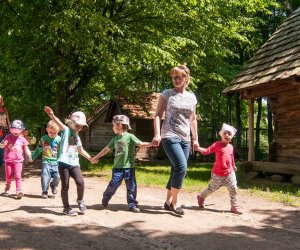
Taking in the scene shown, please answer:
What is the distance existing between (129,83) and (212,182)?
12221mm

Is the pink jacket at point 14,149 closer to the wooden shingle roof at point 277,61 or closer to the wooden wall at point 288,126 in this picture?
the wooden shingle roof at point 277,61

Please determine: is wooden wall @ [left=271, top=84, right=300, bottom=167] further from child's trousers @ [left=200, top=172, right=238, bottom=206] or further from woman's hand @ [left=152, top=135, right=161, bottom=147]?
woman's hand @ [left=152, top=135, right=161, bottom=147]

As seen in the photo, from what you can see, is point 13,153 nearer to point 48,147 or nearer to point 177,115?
point 48,147

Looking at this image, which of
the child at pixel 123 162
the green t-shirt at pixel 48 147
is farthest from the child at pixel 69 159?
the green t-shirt at pixel 48 147

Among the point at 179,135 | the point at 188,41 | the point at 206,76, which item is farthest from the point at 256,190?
the point at 206,76

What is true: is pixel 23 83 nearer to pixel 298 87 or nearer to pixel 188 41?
pixel 188 41

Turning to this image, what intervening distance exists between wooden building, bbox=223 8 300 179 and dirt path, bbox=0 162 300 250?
193 inches

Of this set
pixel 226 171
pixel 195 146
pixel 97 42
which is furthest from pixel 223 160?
pixel 97 42

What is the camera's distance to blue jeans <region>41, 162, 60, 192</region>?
7.79 metres

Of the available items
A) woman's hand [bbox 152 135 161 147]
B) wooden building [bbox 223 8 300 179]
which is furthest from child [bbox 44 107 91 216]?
wooden building [bbox 223 8 300 179]

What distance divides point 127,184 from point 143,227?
123cm

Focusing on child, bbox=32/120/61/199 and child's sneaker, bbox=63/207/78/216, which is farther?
child, bbox=32/120/61/199

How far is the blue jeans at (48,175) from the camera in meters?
7.79

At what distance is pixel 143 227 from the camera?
535 cm
